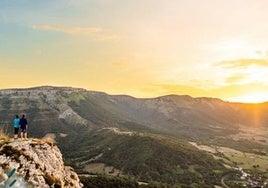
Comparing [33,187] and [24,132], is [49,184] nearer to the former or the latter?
[33,187]

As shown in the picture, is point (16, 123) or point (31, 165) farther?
point (16, 123)

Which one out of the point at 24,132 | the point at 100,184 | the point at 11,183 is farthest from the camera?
the point at 100,184

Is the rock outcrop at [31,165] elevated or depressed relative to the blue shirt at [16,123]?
depressed

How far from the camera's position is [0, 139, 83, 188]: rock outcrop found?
22045 millimetres

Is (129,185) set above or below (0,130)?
below

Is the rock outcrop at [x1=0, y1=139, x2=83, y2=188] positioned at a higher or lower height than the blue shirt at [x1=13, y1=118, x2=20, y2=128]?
lower

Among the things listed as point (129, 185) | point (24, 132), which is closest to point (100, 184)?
point (129, 185)

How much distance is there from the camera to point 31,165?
2439cm

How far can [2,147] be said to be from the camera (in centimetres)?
2439

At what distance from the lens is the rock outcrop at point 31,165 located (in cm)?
2205

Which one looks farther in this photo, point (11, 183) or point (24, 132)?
point (24, 132)

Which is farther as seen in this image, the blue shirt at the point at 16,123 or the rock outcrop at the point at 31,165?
the blue shirt at the point at 16,123

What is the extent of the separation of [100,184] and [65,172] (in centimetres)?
14830

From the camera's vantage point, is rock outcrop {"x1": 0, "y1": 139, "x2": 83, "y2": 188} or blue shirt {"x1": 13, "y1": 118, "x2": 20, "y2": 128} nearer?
rock outcrop {"x1": 0, "y1": 139, "x2": 83, "y2": 188}
